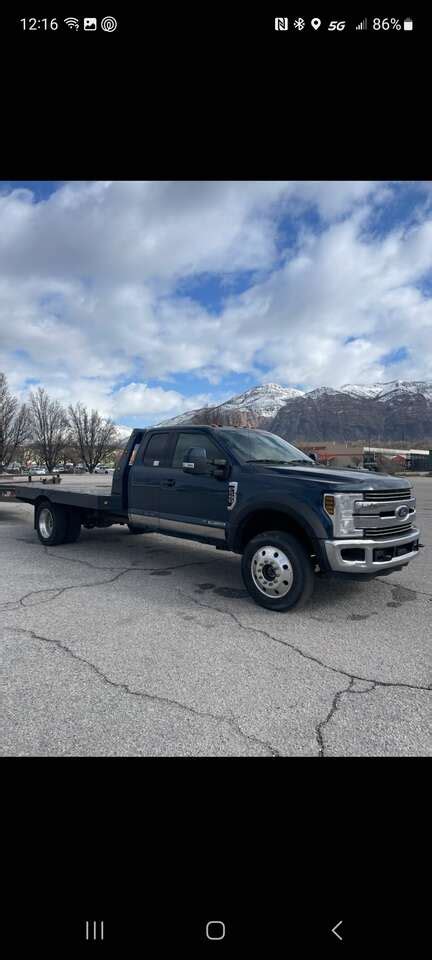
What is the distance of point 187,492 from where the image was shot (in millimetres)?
5020

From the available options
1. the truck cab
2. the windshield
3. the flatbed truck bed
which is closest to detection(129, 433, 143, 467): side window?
the flatbed truck bed

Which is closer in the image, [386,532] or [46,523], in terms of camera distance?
[386,532]

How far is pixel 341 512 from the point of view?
3.66 m

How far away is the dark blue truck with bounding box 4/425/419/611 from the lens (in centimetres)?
371

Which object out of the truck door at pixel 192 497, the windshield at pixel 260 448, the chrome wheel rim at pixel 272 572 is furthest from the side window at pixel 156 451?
the chrome wheel rim at pixel 272 572

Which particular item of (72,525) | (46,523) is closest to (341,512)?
(72,525)

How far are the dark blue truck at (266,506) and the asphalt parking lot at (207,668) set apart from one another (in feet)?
1.79

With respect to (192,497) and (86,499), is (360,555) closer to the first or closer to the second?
(192,497)

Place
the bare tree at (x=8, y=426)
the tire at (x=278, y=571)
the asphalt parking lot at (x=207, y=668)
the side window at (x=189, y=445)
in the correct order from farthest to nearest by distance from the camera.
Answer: the bare tree at (x=8, y=426)
the side window at (x=189, y=445)
the tire at (x=278, y=571)
the asphalt parking lot at (x=207, y=668)

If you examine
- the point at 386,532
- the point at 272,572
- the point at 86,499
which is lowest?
the point at 272,572

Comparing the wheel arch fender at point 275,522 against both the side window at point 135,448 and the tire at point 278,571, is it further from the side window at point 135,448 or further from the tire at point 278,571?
the side window at point 135,448

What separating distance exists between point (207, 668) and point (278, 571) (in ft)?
4.51

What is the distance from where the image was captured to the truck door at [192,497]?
465cm

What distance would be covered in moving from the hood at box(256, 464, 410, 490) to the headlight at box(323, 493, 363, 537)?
113 mm
